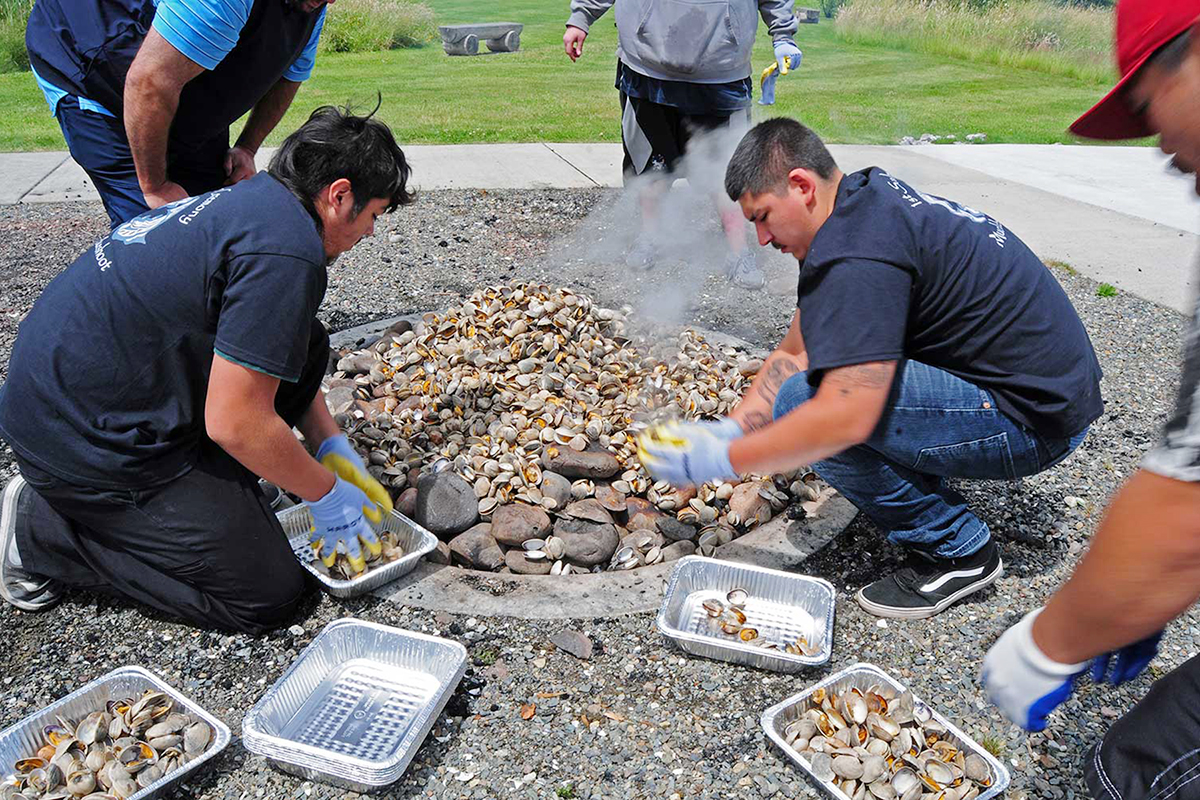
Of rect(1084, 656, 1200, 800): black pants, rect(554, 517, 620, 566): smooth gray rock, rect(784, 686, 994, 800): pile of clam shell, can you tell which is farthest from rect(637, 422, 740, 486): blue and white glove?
rect(1084, 656, 1200, 800): black pants

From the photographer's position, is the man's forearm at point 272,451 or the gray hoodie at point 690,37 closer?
the man's forearm at point 272,451

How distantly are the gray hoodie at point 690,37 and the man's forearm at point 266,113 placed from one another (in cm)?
186

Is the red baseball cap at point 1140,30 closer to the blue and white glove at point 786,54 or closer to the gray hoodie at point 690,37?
the gray hoodie at point 690,37

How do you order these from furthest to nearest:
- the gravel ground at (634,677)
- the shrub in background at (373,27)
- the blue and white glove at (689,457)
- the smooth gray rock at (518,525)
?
the shrub in background at (373,27) → the smooth gray rock at (518,525) → the blue and white glove at (689,457) → the gravel ground at (634,677)

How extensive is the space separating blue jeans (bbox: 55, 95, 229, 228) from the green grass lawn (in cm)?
471

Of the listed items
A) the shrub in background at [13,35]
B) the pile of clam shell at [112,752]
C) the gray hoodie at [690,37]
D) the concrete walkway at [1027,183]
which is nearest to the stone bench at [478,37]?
the shrub in background at [13,35]

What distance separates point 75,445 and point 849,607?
6.67ft

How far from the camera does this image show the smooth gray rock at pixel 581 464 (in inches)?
116

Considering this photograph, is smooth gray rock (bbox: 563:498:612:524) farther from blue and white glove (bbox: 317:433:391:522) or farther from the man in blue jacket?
the man in blue jacket

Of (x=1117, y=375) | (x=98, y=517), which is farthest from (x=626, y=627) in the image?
(x=1117, y=375)

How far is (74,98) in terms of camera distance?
9.04ft

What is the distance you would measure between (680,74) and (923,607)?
9.69ft

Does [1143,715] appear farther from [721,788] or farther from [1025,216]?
[1025,216]

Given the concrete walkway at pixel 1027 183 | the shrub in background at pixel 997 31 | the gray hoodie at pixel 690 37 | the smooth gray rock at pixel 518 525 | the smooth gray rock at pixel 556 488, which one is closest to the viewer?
the smooth gray rock at pixel 518 525
